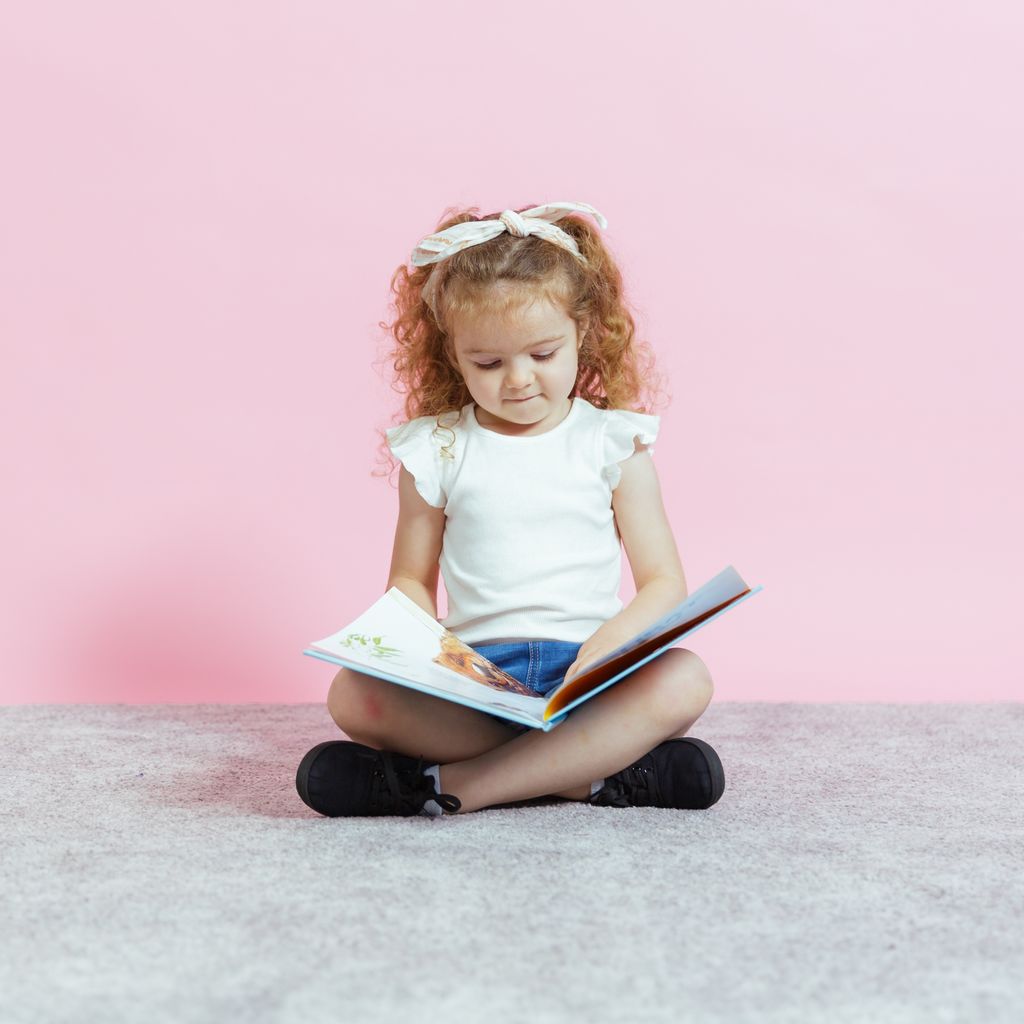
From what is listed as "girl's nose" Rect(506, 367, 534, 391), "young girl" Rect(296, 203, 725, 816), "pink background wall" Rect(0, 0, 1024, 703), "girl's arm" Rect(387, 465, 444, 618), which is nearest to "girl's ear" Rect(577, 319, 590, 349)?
"young girl" Rect(296, 203, 725, 816)

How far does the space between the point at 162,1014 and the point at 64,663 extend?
1.54m

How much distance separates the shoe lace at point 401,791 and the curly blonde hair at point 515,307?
445 millimetres

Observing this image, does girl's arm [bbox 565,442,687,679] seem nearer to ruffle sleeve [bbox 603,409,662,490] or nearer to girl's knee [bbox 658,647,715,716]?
ruffle sleeve [bbox 603,409,662,490]

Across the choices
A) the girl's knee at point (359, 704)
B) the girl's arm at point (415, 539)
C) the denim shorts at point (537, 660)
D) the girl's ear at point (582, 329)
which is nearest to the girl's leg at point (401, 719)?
the girl's knee at point (359, 704)

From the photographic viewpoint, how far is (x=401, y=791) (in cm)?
129

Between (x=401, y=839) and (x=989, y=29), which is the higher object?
(x=989, y=29)

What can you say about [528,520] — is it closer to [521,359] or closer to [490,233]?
[521,359]

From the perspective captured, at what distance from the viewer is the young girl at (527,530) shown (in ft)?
4.32

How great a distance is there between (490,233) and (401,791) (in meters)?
0.63

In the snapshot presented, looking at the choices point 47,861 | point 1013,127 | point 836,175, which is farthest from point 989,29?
point 47,861

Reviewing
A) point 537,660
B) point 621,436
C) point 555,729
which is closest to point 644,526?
point 621,436

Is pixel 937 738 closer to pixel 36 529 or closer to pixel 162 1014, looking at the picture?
pixel 162 1014

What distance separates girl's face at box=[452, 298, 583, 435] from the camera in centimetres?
145

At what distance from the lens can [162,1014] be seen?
761 mm
